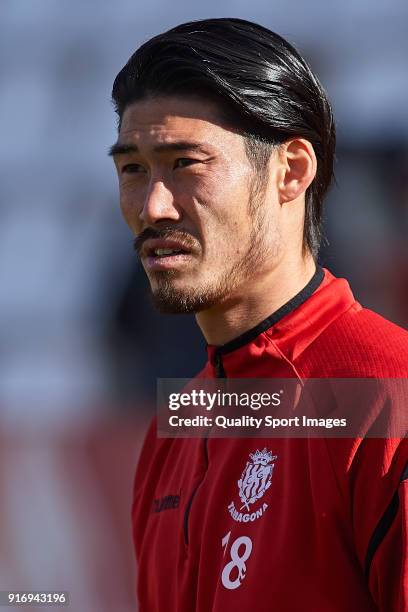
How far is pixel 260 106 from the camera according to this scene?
1.85 m

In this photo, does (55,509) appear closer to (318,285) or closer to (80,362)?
(80,362)

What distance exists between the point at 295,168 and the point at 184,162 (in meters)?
0.22

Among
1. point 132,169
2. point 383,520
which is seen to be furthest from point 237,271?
point 383,520

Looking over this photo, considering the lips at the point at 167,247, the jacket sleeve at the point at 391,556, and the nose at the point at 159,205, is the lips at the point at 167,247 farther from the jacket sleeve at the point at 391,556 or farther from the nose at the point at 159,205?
the jacket sleeve at the point at 391,556

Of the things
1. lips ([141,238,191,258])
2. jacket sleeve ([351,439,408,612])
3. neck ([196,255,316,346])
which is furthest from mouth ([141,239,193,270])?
jacket sleeve ([351,439,408,612])

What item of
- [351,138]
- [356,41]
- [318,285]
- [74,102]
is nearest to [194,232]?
[318,285]

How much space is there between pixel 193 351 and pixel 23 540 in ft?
3.29

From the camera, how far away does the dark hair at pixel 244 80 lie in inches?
72.6

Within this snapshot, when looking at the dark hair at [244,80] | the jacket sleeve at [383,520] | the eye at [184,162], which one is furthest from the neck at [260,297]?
the jacket sleeve at [383,520]

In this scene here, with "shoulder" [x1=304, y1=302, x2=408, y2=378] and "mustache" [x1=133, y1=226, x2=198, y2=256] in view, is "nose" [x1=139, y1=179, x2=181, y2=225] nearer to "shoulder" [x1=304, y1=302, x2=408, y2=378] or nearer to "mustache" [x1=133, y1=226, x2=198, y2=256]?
"mustache" [x1=133, y1=226, x2=198, y2=256]

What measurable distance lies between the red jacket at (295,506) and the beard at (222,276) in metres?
0.09

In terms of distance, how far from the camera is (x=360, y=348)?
1659mm

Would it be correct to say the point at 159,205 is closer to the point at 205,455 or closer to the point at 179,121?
the point at 179,121

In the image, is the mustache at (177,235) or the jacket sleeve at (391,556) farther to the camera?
the mustache at (177,235)
